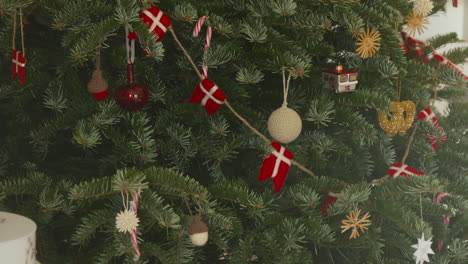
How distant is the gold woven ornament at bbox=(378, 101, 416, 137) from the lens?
95 cm

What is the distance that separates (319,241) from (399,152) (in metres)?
0.38

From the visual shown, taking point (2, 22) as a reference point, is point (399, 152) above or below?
below

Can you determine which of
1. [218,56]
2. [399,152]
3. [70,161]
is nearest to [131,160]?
[70,161]

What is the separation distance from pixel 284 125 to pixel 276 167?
65 mm

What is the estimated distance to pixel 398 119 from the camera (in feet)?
3.14

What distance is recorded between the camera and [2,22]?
2.78ft

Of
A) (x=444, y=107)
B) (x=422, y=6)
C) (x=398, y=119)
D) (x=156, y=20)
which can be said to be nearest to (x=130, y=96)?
(x=156, y=20)

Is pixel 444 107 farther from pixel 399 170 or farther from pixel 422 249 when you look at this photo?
pixel 422 249

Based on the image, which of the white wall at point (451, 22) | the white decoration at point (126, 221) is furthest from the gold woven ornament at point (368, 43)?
the white wall at point (451, 22)

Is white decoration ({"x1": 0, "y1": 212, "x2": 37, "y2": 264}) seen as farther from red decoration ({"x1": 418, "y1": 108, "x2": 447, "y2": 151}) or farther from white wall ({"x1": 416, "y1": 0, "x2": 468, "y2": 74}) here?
white wall ({"x1": 416, "y1": 0, "x2": 468, "y2": 74})

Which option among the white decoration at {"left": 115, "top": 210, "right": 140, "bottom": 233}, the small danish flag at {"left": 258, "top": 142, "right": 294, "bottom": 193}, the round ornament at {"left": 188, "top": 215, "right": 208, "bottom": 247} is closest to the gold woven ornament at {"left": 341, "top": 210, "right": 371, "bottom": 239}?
the small danish flag at {"left": 258, "top": 142, "right": 294, "bottom": 193}

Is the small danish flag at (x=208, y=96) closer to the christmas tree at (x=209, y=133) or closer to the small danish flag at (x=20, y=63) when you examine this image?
the christmas tree at (x=209, y=133)

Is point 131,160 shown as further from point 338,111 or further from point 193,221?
point 338,111

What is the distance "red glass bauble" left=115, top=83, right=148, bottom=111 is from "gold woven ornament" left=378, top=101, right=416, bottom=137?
409mm
